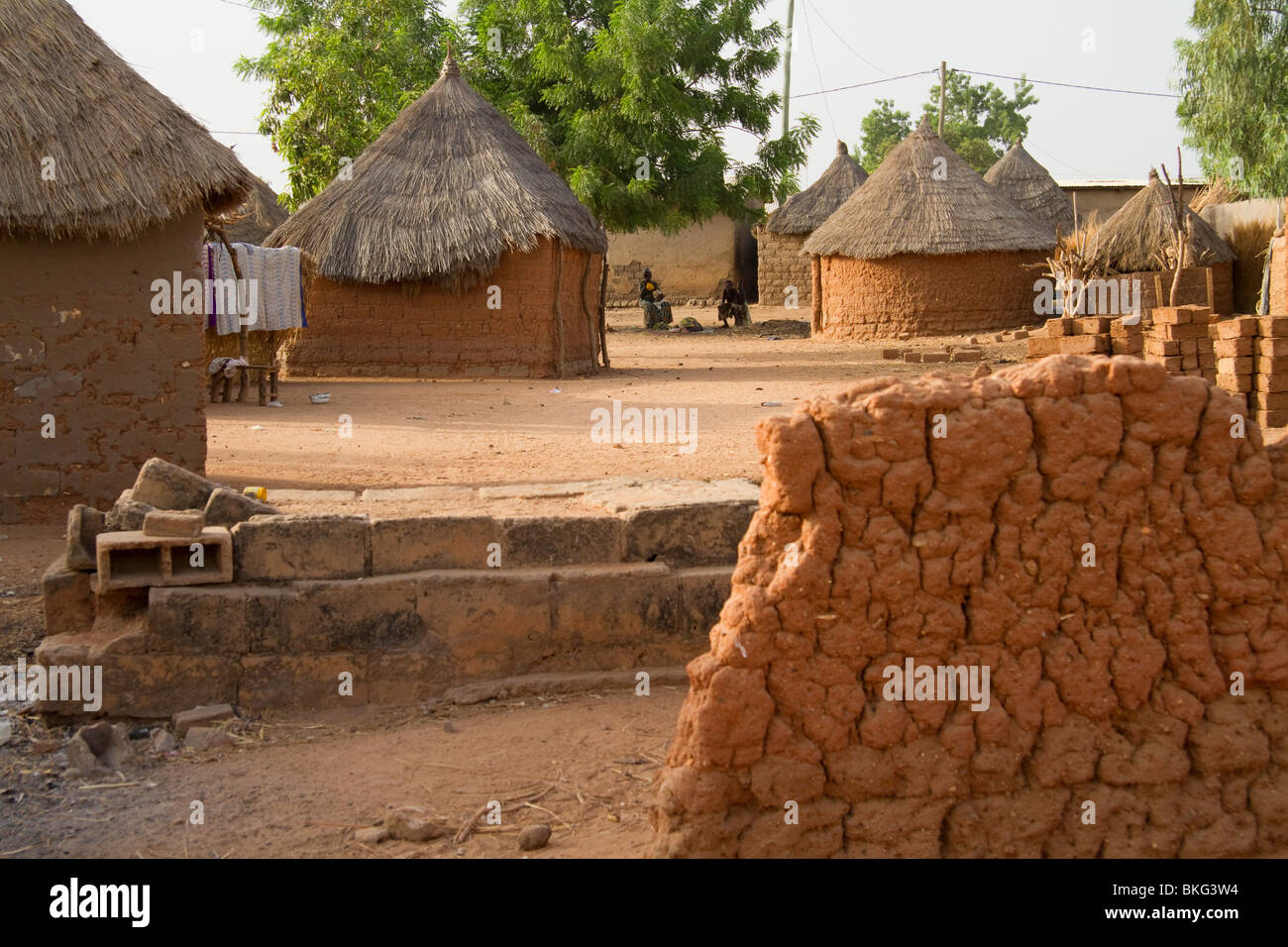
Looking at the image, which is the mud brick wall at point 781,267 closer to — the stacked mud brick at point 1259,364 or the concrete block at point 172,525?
the stacked mud brick at point 1259,364

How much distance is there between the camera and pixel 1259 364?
31.4ft

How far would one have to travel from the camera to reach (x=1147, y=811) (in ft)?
10.3

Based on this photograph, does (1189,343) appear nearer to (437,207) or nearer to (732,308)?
(437,207)

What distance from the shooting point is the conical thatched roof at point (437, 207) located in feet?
49.9

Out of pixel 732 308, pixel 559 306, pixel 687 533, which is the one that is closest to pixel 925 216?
pixel 732 308

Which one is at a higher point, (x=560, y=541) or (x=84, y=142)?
(x=84, y=142)

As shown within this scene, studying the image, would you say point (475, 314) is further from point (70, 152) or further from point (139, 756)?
point (139, 756)

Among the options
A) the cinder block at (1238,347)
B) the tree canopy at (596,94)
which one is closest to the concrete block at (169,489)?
the cinder block at (1238,347)

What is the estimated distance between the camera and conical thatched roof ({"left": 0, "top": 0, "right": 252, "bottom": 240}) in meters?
7.15

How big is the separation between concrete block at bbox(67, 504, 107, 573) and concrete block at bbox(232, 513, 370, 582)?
1.97 ft

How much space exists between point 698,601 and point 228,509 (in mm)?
1997

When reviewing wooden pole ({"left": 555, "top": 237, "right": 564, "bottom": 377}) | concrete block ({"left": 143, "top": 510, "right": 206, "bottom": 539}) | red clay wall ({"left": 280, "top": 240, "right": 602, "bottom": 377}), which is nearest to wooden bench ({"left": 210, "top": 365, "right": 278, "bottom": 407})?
red clay wall ({"left": 280, "top": 240, "right": 602, "bottom": 377})

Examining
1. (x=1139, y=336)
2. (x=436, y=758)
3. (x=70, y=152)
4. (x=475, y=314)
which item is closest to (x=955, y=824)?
(x=436, y=758)

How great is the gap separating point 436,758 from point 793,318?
2367cm
